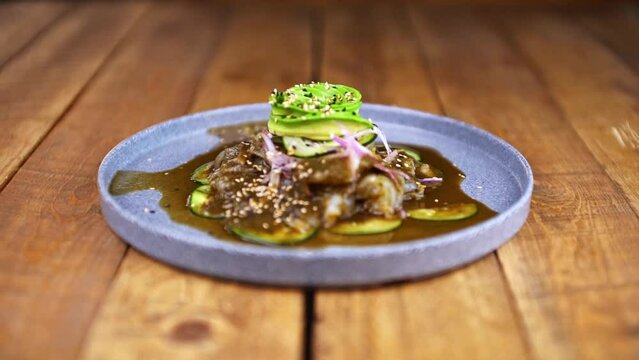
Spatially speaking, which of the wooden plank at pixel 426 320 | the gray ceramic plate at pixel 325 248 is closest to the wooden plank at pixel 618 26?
the gray ceramic plate at pixel 325 248

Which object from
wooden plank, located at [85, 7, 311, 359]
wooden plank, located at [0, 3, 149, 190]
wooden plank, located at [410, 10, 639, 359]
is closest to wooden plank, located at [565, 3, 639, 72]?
wooden plank, located at [410, 10, 639, 359]

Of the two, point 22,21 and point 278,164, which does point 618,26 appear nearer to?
point 278,164

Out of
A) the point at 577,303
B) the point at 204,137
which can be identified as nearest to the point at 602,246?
the point at 577,303

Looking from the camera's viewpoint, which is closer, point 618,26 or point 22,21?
point 22,21

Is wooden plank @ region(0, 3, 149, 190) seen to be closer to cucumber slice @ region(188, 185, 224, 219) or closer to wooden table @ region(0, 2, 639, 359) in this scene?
wooden table @ region(0, 2, 639, 359)

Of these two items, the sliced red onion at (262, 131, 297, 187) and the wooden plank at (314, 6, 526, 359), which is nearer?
the wooden plank at (314, 6, 526, 359)

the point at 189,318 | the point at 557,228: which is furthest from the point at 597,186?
the point at 189,318

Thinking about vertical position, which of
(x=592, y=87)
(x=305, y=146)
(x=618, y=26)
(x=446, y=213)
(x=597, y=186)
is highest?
(x=305, y=146)

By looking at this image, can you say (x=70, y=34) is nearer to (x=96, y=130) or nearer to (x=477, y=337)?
(x=96, y=130)
